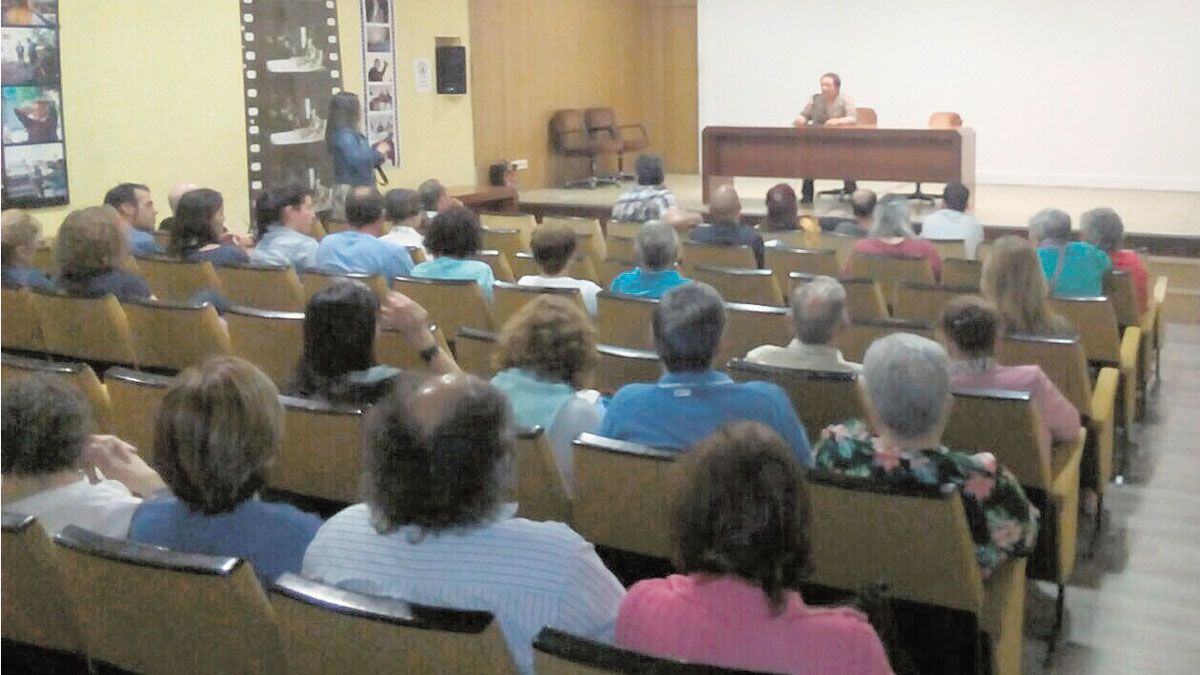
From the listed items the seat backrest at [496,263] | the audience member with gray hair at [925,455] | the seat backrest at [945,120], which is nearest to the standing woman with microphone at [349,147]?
the seat backrest at [496,263]

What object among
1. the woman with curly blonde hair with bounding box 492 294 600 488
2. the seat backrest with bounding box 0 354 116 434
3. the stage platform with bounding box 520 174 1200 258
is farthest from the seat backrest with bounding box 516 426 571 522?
the stage platform with bounding box 520 174 1200 258

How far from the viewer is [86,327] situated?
4219 mm

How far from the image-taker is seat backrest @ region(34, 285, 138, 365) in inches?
163

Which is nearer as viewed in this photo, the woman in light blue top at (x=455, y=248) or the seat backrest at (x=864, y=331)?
the seat backrest at (x=864, y=331)

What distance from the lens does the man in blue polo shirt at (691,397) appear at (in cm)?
274

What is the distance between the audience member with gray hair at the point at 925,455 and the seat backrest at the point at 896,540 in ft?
0.45

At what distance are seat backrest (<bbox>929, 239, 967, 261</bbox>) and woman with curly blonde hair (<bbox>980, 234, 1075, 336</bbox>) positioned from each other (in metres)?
2.35

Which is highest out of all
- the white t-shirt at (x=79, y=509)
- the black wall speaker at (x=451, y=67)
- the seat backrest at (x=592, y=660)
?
the black wall speaker at (x=451, y=67)

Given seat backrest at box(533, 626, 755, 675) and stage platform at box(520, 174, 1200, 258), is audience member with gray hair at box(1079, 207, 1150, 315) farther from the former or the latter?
seat backrest at box(533, 626, 755, 675)

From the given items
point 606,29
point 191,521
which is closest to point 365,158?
point 606,29

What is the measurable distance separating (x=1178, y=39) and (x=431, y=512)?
11.1 metres

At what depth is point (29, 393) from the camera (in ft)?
7.41

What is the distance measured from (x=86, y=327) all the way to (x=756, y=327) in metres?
2.38

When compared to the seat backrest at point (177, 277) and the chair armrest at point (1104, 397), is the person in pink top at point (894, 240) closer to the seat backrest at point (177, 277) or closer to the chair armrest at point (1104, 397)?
the chair armrest at point (1104, 397)
